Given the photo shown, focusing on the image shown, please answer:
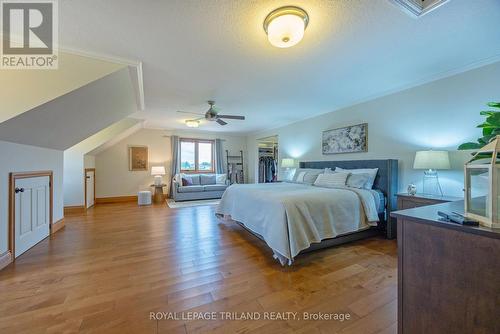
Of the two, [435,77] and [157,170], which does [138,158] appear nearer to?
[157,170]

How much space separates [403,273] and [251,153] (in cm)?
688

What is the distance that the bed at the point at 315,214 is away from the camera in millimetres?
2191

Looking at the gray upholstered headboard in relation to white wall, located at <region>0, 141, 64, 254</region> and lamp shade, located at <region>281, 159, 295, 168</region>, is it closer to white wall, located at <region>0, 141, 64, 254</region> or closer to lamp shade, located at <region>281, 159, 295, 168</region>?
lamp shade, located at <region>281, 159, 295, 168</region>

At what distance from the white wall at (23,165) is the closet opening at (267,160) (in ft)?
17.5

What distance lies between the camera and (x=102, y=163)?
5.88 m

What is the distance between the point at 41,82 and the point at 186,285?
7.89 ft

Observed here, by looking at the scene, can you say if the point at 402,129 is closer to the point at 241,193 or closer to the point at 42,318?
the point at 241,193

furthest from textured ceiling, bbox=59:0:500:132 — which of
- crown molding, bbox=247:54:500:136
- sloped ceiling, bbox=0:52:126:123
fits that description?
sloped ceiling, bbox=0:52:126:123

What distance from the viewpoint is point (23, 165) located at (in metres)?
2.49

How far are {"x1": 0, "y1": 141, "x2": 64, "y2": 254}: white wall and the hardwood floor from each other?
20.4 inches

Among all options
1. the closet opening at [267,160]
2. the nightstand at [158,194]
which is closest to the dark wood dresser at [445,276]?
the closet opening at [267,160]

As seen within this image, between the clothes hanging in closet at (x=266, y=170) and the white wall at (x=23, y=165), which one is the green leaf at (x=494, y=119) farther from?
the clothes hanging in closet at (x=266, y=170)

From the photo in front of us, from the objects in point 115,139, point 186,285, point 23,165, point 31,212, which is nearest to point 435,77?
point 186,285

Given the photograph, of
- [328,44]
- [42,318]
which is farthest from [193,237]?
[328,44]
